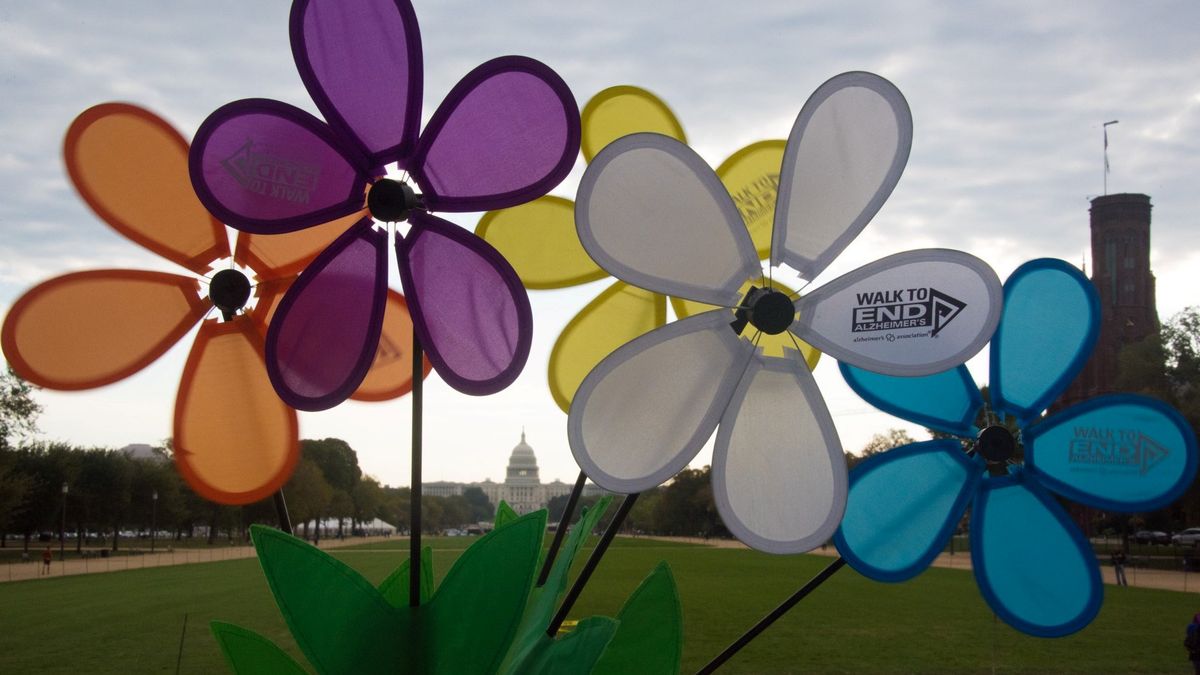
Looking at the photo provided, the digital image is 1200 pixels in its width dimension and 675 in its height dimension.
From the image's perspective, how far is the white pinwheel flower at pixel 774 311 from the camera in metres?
2.54

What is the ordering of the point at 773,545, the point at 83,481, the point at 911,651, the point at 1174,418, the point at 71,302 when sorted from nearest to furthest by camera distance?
the point at 773,545
the point at 71,302
the point at 1174,418
the point at 911,651
the point at 83,481

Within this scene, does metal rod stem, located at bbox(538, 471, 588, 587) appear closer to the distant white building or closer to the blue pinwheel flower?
the blue pinwheel flower

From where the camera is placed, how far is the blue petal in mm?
3252

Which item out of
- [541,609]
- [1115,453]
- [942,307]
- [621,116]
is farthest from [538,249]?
[1115,453]

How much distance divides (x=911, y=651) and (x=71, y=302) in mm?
11784

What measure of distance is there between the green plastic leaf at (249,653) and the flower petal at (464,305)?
1026mm

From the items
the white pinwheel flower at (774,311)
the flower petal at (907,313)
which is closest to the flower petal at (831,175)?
the white pinwheel flower at (774,311)

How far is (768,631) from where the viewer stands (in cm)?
1403

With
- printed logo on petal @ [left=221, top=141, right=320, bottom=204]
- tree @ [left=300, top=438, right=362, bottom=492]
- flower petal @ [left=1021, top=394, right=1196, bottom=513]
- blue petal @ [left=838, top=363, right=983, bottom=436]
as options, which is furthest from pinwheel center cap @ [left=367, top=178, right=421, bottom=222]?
tree @ [left=300, top=438, right=362, bottom=492]

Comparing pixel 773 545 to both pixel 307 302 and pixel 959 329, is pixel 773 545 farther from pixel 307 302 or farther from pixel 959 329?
pixel 307 302

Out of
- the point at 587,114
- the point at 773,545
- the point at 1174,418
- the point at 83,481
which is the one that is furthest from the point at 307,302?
the point at 83,481

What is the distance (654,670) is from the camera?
3.19 metres

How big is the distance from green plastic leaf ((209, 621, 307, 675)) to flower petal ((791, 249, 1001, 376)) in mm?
1772

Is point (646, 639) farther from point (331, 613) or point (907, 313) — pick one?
point (907, 313)
